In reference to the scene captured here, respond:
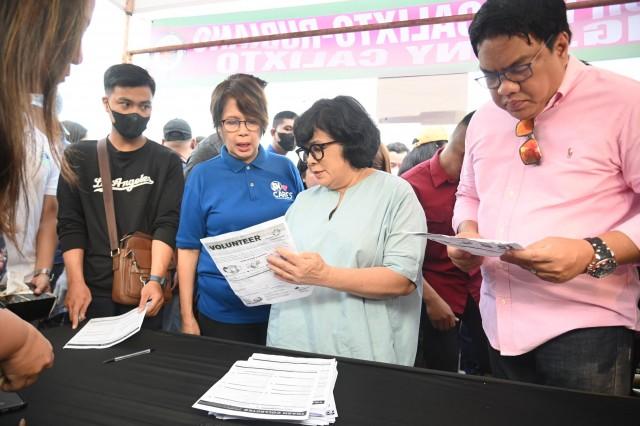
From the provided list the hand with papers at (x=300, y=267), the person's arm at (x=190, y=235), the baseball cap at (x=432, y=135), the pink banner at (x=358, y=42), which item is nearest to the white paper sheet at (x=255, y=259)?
the hand with papers at (x=300, y=267)

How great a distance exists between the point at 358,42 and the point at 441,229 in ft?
5.59

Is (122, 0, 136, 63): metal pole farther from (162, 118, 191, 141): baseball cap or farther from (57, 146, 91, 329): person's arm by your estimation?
(57, 146, 91, 329): person's arm

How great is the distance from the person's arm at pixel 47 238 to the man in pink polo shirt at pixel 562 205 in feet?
5.11

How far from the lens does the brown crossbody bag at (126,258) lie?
4.89ft

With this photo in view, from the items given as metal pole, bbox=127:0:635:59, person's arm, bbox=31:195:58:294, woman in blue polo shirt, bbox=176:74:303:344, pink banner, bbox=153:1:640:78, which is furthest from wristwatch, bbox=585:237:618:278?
pink banner, bbox=153:1:640:78

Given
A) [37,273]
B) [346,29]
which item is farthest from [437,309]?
[346,29]

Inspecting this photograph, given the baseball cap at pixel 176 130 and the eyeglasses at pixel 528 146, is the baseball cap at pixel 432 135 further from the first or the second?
the baseball cap at pixel 176 130

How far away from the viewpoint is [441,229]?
5.96 ft

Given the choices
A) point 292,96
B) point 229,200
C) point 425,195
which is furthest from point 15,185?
point 292,96

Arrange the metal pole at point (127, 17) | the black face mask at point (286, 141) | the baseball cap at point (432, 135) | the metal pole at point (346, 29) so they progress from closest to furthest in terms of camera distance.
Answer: the metal pole at point (346, 29) → the baseball cap at point (432, 135) → the black face mask at point (286, 141) → the metal pole at point (127, 17)

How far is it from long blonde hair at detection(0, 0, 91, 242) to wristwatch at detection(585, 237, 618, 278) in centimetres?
100

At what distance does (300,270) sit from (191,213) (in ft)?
2.05

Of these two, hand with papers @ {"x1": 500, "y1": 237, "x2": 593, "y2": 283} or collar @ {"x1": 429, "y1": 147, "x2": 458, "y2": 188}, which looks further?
collar @ {"x1": 429, "y1": 147, "x2": 458, "y2": 188}

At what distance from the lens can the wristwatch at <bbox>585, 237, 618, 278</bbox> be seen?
0.90m
